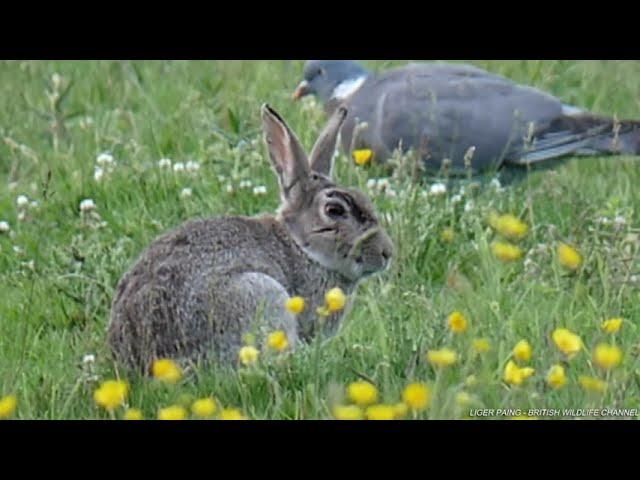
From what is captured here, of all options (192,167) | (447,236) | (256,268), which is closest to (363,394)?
(256,268)

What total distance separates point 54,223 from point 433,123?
2423 mm

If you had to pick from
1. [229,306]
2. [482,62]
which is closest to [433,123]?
[482,62]

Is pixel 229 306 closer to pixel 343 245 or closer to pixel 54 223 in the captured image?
pixel 343 245

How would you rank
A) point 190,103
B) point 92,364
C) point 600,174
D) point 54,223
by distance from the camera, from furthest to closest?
point 190,103 < point 600,174 < point 54,223 < point 92,364

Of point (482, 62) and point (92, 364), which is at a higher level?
point (482, 62)

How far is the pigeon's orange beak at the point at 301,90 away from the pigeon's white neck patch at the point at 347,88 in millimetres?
231

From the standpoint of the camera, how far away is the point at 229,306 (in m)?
6.12

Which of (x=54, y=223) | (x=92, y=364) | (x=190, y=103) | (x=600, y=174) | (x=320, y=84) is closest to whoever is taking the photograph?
(x=92, y=364)

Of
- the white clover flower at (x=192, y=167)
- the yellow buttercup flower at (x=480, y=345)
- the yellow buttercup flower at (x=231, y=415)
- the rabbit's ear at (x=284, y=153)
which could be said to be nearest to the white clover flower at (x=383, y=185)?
the white clover flower at (x=192, y=167)

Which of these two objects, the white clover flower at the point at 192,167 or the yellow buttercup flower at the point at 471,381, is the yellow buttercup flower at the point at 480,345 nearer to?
the yellow buttercup flower at the point at 471,381

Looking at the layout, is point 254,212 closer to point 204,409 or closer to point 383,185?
point 383,185

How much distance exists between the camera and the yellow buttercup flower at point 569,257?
6.27 m

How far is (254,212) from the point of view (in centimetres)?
787

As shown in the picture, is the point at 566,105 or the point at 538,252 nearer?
the point at 538,252
